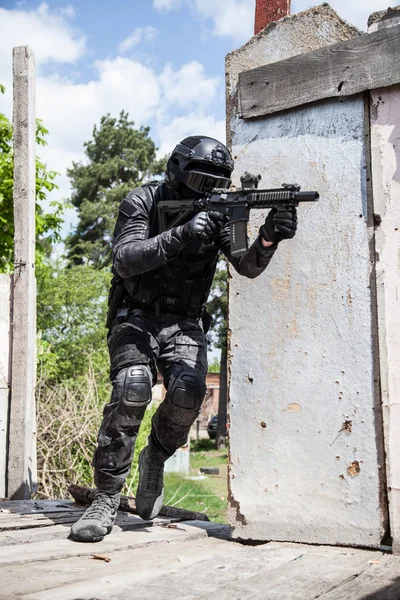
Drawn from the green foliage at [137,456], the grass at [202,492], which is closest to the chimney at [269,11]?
the green foliage at [137,456]

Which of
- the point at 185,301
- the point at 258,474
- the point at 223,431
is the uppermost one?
the point at 185,301

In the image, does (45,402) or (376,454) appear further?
(45,402)

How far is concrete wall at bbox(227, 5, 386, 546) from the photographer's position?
2848mm

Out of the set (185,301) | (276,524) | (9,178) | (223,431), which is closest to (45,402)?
(9,178)

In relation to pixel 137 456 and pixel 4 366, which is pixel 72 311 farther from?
pixel 4 366

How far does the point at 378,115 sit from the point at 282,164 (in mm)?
506

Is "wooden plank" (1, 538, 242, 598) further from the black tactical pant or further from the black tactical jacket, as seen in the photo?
the black tactical jacket

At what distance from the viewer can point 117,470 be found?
3213mm

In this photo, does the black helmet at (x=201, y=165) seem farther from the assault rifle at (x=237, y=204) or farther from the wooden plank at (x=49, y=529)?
the wooden plank at (x=49, y=529)

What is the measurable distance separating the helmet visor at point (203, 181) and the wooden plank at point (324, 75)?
1.19 ft

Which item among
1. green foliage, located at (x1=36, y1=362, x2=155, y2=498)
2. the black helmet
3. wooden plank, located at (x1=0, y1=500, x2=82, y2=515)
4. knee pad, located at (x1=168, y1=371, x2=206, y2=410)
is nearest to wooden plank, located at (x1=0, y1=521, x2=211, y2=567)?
knee pad, located at (x1=168, y1=371, x2=206, y2=410)

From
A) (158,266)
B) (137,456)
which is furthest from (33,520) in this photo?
(137,456)

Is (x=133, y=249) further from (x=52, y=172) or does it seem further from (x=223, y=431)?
(x=223, y=431)

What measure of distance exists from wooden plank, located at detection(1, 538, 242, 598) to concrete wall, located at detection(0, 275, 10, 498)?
88.2 inches
